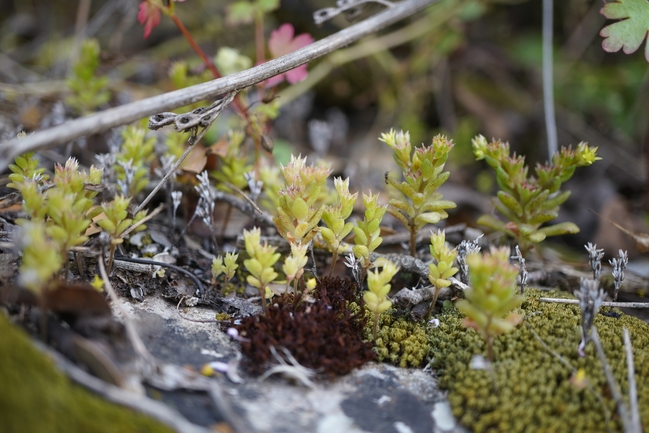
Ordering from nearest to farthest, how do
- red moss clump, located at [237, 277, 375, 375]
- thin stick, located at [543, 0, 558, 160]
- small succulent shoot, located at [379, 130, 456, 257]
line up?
1. red moss clump, located at [237, 277, 375, 375]
2. small succulent shoot, located at [379, 130, 456, 257]
3. thin stick, located at [543, 0, 558, 160]

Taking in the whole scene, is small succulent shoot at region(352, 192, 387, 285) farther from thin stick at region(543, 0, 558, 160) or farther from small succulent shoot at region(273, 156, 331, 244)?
thin stick at region(543, 0, 558, 160)

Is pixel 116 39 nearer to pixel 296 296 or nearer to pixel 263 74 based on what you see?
pixel 263 74

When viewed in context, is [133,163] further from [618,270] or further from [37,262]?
A: [618,270]

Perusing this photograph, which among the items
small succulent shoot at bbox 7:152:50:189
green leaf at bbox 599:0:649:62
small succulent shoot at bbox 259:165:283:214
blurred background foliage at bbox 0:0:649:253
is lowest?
small succulent shoot at bbox 7:152:50:189

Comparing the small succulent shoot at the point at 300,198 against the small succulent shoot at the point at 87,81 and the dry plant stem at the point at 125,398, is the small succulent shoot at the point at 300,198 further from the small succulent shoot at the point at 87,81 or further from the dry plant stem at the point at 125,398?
the small succulent shoot at the point at 87,81

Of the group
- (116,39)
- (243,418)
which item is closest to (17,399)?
(243,418)

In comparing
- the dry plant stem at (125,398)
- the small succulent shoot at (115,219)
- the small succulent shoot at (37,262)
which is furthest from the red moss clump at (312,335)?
the small succulent shoot at (37,262)

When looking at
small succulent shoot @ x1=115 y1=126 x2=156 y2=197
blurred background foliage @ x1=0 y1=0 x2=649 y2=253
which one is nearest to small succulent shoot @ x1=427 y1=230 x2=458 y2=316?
small succulent shoot @ x1=115 y1=126 x2=156 y2=197
